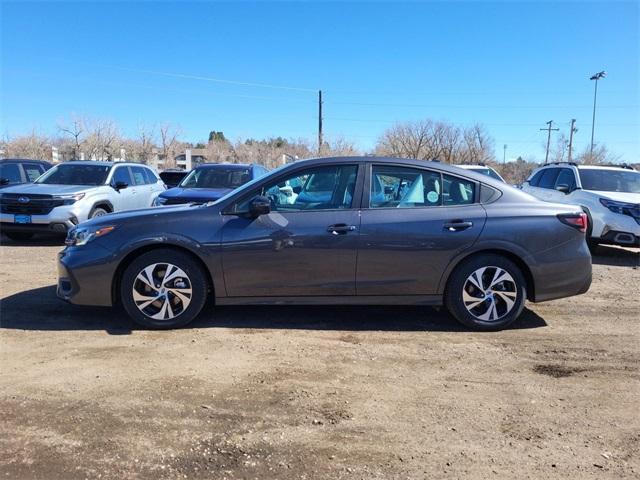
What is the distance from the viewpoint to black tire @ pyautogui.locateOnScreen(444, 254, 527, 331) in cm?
496

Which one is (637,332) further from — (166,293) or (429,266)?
(166,293)

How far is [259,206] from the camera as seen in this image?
4801mm

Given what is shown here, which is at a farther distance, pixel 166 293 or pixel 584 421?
pixel 166 293

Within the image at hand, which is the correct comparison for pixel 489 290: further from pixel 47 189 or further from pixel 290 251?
pixel 47 189

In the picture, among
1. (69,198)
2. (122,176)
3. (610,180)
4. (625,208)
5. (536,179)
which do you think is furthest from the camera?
(536,179)

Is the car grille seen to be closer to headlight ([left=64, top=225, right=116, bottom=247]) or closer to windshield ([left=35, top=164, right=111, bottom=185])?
windshield ([left=35, top=164, right=111, bottom=185])

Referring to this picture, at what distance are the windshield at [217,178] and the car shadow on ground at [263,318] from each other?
5.04 m

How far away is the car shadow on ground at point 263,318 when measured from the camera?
199 inches

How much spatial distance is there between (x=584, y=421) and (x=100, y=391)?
333 centimetres

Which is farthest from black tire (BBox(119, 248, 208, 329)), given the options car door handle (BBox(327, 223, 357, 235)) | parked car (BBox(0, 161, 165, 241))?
parked car (BBox(0, 161, 165, 241))

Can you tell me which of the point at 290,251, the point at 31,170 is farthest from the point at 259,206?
the point at 31,170

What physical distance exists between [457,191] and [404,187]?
0.54 metres

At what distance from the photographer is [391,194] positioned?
16.6 ft

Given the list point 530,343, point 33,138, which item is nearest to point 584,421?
point 530,343
